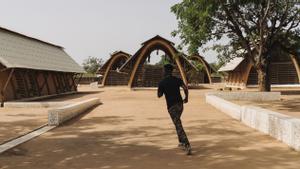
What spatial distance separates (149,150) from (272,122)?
10.9 ft

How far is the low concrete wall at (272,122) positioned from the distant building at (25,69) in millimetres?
14460

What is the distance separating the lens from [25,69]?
81.7ft

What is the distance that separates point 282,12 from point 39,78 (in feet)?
62.5

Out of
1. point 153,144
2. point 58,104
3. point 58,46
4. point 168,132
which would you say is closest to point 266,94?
point 58,104

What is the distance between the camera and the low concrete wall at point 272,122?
7359mm

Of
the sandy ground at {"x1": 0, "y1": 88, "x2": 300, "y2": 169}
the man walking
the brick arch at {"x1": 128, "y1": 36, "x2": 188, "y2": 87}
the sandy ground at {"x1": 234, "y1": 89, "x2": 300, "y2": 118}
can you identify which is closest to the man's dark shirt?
the man walking

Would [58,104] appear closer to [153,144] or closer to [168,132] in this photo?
[168,132]

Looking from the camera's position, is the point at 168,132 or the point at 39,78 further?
the point at 39,78

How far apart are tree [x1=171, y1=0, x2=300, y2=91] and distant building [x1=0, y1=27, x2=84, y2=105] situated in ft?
35.2

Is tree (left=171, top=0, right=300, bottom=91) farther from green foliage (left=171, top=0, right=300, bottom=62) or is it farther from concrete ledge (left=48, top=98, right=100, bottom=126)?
concrete ledge (left=48, top=98, right=100, bottom=126)

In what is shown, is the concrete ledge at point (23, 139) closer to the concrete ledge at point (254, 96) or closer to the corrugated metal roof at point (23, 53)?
the corrugated metal roof at point (23, 53)

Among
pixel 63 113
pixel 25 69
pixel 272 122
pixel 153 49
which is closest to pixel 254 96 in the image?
pixel 63 113

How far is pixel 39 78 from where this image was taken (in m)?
29.0

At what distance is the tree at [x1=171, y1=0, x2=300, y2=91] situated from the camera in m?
24.3
